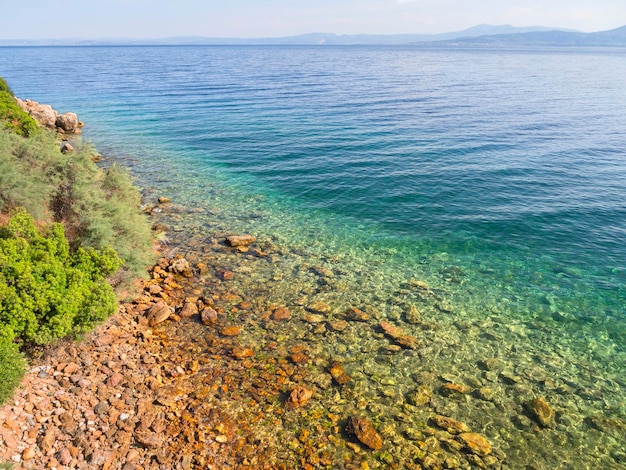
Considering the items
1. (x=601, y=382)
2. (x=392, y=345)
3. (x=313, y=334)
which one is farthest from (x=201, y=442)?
(x=601, y=382)

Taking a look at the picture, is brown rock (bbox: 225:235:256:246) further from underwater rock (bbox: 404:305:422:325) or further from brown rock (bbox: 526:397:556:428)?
brown rock (bbox: 526:397:556:428)

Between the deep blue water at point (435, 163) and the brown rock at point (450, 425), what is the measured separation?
8918mm

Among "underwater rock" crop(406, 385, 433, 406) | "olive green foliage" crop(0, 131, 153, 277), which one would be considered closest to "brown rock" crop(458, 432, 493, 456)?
"underwater rock" crop(406, 385, 433, 406)

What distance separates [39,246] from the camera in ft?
45.0

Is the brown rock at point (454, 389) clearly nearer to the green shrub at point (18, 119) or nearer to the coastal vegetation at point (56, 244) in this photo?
the coastal vegetation at point (56, 244)

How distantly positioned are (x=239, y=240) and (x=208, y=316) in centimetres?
661

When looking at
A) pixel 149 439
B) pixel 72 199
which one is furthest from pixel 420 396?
pixel 72 199

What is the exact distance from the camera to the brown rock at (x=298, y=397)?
12.2 meters

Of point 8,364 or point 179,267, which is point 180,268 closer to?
point 179,267

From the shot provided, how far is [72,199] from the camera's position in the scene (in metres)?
16.9

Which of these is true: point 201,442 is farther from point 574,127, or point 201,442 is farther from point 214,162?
point 574,127

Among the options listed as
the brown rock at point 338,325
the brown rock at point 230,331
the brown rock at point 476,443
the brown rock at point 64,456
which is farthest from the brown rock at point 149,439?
the brown rock at point 476,443

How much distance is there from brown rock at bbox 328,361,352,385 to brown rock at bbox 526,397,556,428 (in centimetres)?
599

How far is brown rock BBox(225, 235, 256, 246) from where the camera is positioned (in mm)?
21578
